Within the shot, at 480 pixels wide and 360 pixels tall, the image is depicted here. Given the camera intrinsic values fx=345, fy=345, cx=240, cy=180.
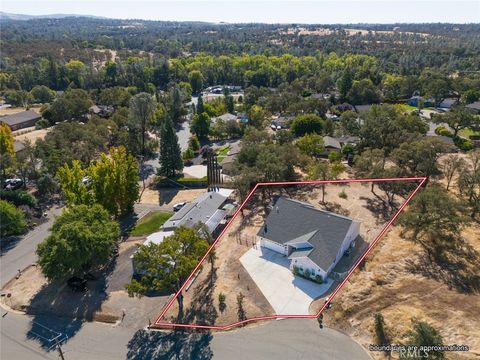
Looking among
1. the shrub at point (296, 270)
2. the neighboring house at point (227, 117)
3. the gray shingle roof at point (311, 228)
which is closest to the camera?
the gray shingle roof at point (311, 228)

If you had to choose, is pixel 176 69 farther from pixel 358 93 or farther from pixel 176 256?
pixel 176 256

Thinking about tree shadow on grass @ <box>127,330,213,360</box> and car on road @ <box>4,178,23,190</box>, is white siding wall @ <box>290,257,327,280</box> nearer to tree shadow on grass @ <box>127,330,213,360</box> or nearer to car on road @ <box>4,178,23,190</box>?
tree shadow on grass @ <box>127,330,213,360</box>

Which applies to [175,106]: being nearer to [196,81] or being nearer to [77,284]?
[196,81]

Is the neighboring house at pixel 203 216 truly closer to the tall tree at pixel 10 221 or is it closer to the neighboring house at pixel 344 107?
the tall tree at pixel 10 221

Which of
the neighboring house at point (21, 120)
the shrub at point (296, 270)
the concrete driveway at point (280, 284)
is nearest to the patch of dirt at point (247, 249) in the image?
the concrete driveway at point (280, 284)

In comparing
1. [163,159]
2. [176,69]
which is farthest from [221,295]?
[176,69]

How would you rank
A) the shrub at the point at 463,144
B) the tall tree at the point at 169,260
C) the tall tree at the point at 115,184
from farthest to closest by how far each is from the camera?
the shrub at the point at 463,144, the tall tree at the point at 115,184, the tall tree at the point at 169,260

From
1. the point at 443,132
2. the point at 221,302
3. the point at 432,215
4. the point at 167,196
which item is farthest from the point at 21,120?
the point at 443,132
